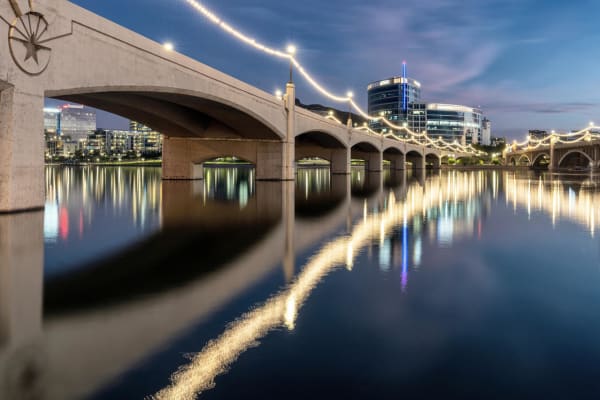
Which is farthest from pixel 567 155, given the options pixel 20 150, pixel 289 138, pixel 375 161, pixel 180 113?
pixel 20 150

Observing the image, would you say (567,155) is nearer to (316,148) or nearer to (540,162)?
(540,162)

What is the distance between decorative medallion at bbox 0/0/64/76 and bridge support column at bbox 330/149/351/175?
48281 mm

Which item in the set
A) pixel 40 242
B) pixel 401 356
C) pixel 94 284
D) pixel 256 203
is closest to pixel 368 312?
pixel 401 356

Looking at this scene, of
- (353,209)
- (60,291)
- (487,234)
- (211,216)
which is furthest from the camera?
(353,209)

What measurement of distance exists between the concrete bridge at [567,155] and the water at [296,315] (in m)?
104

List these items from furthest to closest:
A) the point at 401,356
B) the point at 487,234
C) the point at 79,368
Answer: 1. the point at 487,234
2. the point at 401,356
3. the point at 79,368

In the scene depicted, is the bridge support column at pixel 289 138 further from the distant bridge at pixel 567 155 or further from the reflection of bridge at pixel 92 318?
the distant bridge at pixel 567 155

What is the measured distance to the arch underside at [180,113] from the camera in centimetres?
2817

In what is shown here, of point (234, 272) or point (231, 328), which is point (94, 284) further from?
point (231, 328)

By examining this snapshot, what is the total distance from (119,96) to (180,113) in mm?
7850

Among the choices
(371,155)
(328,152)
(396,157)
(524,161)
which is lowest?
(328,152)

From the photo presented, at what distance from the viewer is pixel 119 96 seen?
91.8 feet

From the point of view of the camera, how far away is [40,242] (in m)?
12.1

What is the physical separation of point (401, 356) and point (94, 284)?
5.42 metres
